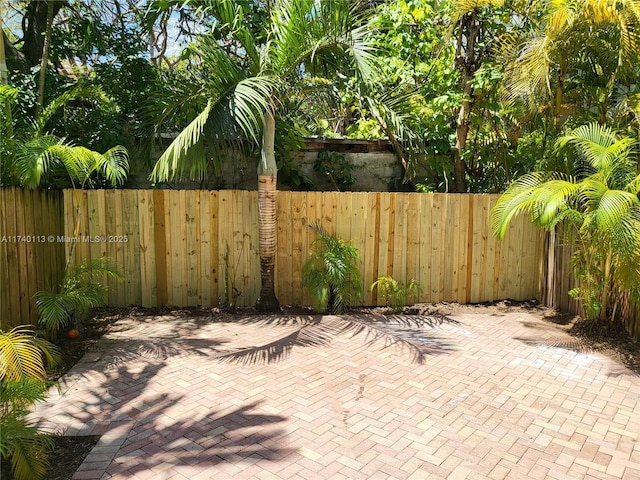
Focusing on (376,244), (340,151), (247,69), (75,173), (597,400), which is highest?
(247,69)

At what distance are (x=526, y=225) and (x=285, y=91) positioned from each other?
4040mm

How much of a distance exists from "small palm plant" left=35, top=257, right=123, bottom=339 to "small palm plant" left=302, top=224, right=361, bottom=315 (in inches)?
96.0

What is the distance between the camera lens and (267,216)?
21.4 feet

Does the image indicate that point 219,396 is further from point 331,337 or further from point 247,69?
point 247,69

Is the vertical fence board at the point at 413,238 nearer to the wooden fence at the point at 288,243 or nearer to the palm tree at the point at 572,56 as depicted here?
the wooden fence at the point at 288,243

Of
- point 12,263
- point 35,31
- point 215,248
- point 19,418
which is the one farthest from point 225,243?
point 35,31

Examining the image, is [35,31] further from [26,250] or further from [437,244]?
[437,244]

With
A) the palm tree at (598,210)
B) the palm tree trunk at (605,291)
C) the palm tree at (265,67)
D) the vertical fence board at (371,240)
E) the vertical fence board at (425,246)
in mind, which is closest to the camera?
the palm tree at (598,210)

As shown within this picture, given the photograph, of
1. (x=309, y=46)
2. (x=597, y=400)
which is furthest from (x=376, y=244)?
(x=597, y=400)

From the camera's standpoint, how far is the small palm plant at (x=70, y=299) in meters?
4.99

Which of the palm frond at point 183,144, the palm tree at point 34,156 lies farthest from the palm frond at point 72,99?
the palm frond at point 183,144

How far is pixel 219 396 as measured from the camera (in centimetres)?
416

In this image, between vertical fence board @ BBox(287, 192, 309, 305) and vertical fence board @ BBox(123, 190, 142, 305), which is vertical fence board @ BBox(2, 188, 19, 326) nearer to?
vertical fence board @ BBox(123, 190, 142, 305)

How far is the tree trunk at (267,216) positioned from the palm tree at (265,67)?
0.6 inches
